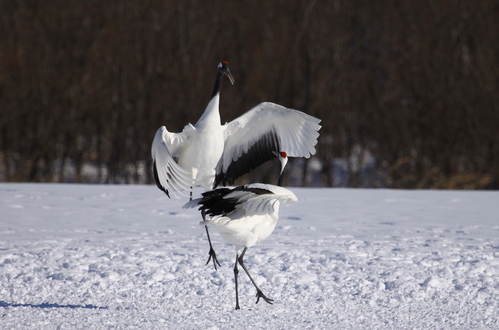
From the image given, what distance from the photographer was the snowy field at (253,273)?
13.0ft

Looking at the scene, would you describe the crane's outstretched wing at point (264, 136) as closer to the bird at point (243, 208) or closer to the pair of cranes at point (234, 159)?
the pair of cranes at point (234, 159)

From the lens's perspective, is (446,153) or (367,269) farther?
(446,153)

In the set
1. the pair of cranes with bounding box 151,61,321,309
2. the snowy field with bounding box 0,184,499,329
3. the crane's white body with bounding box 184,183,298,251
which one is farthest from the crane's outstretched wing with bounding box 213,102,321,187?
the crane's white body with bounding box 184,183,298,251

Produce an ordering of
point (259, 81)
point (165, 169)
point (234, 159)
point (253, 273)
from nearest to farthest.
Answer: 1. point (165, 169)
2. point (253, 273)
3. point (234, 159)
4. point (259, 81)

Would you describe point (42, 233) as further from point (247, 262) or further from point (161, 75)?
point (161, 75)

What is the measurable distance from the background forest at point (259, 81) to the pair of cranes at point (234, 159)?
8629mm

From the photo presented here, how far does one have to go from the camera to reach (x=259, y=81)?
51.1 ft

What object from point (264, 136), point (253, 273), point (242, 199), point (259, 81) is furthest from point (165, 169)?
point (259, 81)

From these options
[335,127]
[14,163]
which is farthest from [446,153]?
[14,163]

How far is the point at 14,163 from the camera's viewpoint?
1434cm

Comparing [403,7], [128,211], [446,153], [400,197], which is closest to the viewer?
[128,211]

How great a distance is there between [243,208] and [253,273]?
38.3 inches

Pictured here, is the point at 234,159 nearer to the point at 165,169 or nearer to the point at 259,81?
the point at 165,169

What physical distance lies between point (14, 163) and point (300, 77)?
7.59m
